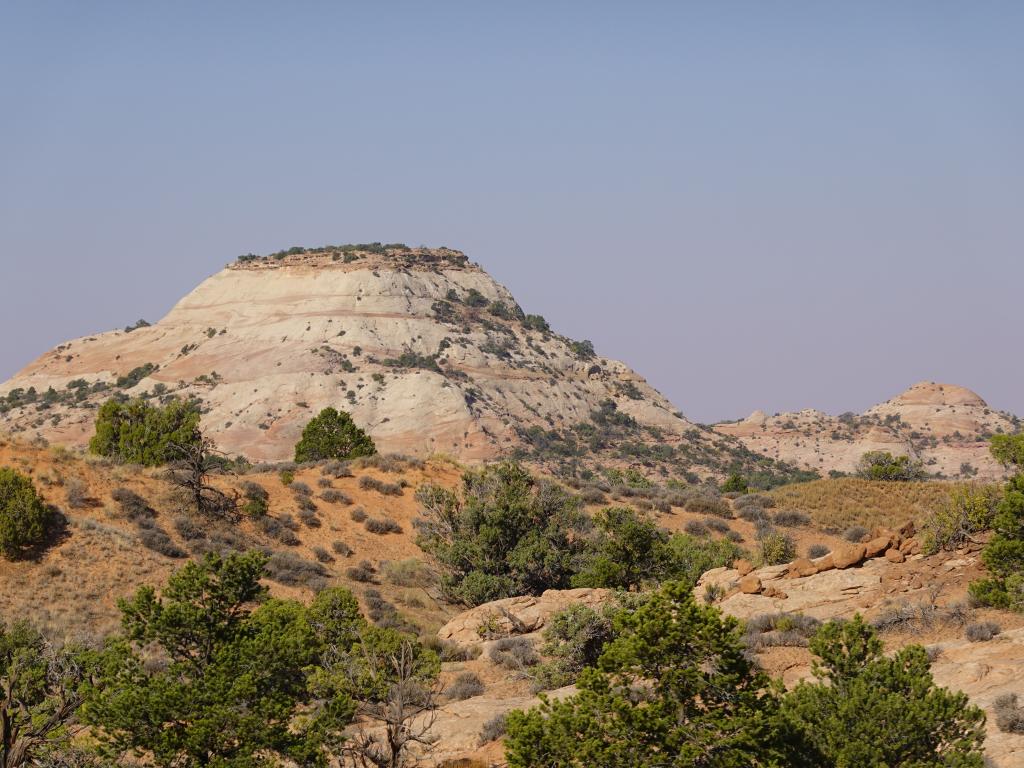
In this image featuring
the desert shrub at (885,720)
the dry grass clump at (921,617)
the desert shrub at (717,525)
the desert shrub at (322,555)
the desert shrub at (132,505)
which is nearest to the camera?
the desert shrub at (885,720)

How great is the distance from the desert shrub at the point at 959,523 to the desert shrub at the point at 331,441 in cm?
→ 3818

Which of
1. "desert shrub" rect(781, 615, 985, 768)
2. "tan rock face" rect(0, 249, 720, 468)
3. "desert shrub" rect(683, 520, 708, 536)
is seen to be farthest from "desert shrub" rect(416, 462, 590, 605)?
"tan rock face" rect(0, 249, 720, 468)

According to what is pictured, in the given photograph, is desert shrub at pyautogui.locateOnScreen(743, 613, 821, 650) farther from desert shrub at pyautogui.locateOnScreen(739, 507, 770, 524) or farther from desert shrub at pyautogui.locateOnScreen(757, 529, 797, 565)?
desert shrub at pyautogui.locateOnScreen(739, 507, 770, 524)

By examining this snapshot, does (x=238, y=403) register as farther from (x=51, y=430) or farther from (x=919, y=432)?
(x=919, y=432)

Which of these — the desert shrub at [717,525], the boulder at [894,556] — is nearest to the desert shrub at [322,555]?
the desert shrub at [717,525]

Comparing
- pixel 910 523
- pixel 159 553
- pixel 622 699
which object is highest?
pixel 159 553

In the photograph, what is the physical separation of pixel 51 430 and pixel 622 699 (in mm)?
103962

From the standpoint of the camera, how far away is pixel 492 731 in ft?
65.6

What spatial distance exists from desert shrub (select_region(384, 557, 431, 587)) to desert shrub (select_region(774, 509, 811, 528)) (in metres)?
18.5

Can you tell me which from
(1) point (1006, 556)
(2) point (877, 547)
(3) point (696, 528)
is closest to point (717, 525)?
(3) point (696, 528)

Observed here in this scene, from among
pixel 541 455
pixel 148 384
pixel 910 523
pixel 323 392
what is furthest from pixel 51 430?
pixel 910 523

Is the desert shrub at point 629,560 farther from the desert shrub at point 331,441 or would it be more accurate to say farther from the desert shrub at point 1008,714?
the desert shrub at point 331,441

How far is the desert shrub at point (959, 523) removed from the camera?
2731 centimetres

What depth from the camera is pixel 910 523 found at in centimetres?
3009
